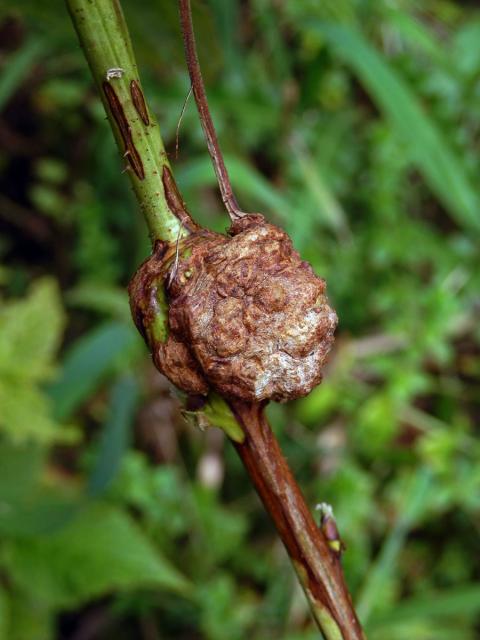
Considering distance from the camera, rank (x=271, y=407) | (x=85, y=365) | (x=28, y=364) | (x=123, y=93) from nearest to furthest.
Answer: (x=123, y=93) < (x=28, y=364) < (x=85, y=365) < (x=271, y=407)

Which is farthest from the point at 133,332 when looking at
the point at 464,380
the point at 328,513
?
the point at 328,513

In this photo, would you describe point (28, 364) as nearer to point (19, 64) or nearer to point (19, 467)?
point (19, 467)

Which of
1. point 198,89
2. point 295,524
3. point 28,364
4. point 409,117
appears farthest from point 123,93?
point 409,117

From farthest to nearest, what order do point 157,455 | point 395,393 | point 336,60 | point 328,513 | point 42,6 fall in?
point 336,60 < point 157,455 < point 395,393 < point 42,6 < point 328,513

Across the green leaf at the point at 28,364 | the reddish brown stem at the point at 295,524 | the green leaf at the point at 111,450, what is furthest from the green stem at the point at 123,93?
the green leaf at the point at 111,450

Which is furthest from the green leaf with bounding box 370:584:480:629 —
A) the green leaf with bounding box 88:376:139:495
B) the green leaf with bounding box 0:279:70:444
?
the green leaf with bounding box 0:279:70:444

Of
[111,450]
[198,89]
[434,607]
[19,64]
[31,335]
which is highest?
[19,64]

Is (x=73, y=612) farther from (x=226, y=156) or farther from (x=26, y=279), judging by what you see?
(x=226, y=156)
